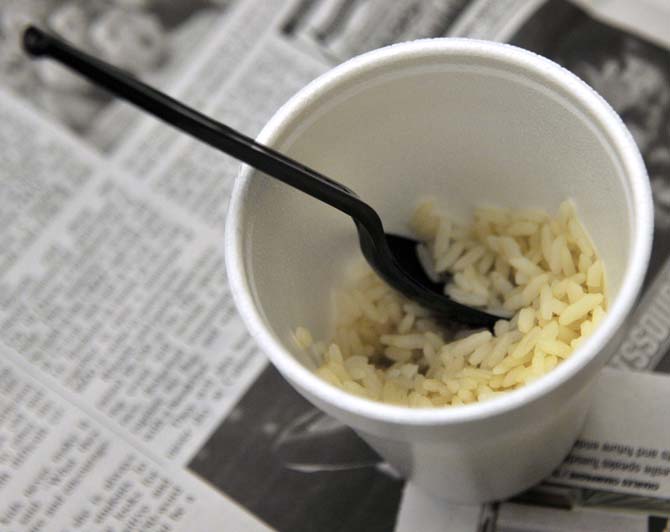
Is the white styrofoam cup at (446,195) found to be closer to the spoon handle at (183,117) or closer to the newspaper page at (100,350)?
the spoon handle at (183,117)

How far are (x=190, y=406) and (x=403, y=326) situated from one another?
0.52 ft

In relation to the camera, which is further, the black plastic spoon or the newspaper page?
the newspaper page

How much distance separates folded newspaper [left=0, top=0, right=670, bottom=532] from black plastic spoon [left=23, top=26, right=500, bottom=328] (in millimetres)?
109

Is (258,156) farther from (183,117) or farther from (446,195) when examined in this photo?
(446,195)

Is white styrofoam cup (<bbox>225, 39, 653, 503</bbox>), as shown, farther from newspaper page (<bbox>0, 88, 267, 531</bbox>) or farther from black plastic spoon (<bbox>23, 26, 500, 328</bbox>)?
newspaper page (<bbox>0, 88, 267, 531</bbox>)

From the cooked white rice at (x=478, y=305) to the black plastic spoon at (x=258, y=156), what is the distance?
0.05 ft

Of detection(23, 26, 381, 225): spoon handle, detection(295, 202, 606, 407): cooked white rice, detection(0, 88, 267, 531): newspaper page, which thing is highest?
detection(23, 26, 381, 225): spoon handle

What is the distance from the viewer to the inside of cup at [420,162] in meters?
0.34

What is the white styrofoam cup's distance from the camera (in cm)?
30

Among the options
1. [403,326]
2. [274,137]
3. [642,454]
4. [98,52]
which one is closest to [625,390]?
[642,454]

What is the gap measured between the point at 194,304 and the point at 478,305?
0.20 m

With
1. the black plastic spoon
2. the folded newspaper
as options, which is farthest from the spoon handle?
the folded newspaper

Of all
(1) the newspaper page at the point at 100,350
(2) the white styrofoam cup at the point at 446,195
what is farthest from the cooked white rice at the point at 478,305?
(1) the newspaper page at the point at 100,350

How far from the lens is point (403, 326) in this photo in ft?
1.32
